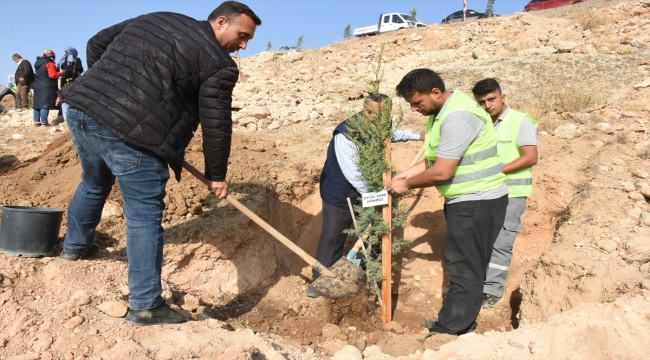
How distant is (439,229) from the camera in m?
5.64

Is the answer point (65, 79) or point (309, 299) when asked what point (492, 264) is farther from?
point (65, 79)

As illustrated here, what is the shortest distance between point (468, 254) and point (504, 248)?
0.91m

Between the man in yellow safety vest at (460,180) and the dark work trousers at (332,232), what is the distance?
76cm

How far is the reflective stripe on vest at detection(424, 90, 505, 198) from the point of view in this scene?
3.29 metres

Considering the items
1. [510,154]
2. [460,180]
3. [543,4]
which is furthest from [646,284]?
[543,4]

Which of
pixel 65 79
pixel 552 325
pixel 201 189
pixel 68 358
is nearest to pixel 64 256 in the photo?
pixel 68 358

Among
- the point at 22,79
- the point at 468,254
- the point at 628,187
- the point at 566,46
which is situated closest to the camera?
the point at 468,254

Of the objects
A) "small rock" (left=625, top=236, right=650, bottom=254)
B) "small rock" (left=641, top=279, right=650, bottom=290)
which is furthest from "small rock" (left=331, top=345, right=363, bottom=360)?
"small rock" (left=625, top=236, right=650, bottom=254)

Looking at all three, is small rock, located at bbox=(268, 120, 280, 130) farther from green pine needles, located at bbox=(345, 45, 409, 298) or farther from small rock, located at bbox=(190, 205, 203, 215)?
green pine needles, located at bbox=(345, 45, 409, 298)

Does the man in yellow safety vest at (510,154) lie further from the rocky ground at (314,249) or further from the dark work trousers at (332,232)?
the dark work trousers at (332,232)

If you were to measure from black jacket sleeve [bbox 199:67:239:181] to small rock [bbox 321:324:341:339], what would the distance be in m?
1.91

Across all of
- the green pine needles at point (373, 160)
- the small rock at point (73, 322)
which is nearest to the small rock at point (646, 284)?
the green pine needles at point (373, 160)

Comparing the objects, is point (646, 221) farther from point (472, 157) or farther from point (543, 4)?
point (543, 4)

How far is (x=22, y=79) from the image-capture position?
33.3ft
